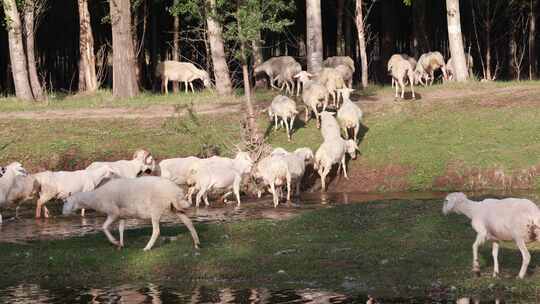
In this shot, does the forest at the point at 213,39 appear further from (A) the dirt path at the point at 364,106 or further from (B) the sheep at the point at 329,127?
(B) the sheep at the point at 329,127

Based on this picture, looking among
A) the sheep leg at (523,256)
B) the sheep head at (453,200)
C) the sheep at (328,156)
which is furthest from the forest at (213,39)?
the sheep leg at (523,256)

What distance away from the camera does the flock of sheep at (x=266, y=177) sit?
1348 cm

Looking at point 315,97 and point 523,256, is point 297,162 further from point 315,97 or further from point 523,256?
point 523,256

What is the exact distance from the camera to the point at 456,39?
113ft

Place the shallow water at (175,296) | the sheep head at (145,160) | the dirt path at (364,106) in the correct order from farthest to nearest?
the dirt path at (364,106) → the sheep head at (145,160) → the shallow water at (175,296)

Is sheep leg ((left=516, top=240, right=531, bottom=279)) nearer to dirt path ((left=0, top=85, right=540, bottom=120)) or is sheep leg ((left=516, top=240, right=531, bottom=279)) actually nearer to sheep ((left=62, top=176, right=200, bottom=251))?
sheep ((left=62, top=176, right=200, bottom=251))

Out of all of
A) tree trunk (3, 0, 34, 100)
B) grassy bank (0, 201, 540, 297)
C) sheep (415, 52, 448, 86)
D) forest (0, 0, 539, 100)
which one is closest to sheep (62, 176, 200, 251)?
grassy bank (0, 201, 540, 297)

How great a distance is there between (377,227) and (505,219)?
4.08 meters

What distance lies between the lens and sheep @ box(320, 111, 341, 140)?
25703 millimetres

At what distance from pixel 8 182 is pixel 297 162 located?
6038mm

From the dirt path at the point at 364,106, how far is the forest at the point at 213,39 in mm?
2756

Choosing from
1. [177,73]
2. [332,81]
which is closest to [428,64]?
[332,81]

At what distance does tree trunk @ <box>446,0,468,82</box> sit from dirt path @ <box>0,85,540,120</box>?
2528mm

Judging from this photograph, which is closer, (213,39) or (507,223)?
(507,223)
